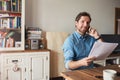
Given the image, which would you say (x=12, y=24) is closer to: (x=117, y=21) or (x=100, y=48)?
(x=100, y=48)

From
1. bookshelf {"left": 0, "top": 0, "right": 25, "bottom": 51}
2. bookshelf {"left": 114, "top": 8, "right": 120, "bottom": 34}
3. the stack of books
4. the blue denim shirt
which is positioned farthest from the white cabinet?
bookshelf {"left": 114, "top": 8, "right": 120, "bottom": 34}

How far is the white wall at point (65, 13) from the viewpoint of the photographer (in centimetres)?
355

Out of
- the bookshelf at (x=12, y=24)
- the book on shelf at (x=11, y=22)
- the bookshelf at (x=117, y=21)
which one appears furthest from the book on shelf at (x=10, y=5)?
the bookshelf at (x=117, y=21)

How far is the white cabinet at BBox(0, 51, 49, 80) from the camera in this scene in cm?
293

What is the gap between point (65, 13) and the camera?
12.6 ft

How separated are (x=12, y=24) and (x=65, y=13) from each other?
129 centimetres

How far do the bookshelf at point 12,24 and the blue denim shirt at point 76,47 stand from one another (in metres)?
1.51

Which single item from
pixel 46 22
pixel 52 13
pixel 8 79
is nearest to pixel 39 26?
pixel 46 22

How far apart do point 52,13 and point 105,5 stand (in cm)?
156

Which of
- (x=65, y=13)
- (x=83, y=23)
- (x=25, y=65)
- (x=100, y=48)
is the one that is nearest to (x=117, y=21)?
(x=65, y=13)

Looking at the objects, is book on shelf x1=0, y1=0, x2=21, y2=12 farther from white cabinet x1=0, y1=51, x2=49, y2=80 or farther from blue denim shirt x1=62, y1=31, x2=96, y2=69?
blue denim shirt x1=62, y1=31, x2=96, y2=69

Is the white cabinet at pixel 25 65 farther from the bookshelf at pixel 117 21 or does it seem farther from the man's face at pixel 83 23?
the bookshelf at pixel 117 21

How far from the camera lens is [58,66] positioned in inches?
141

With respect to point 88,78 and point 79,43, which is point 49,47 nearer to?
point 79,43
